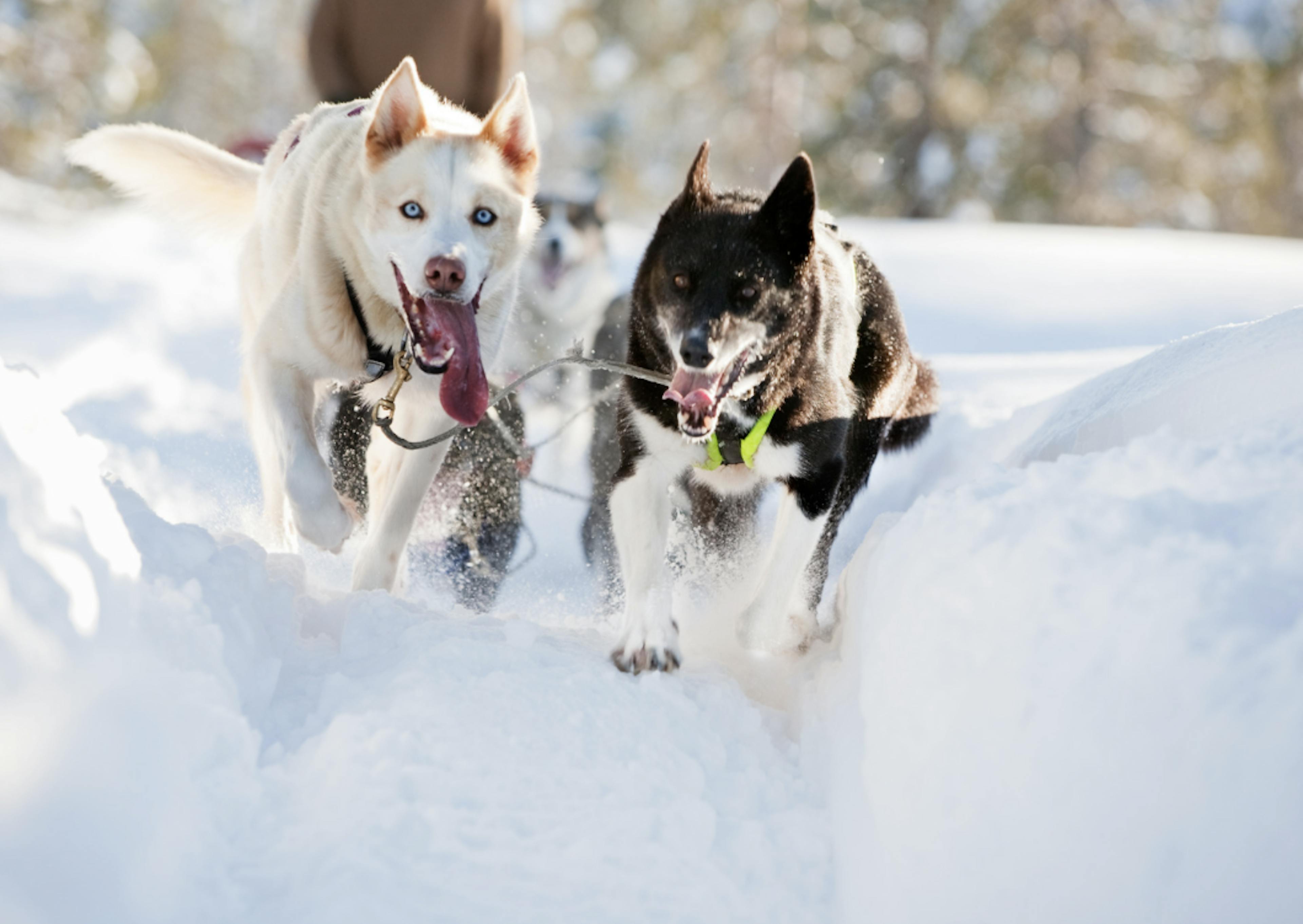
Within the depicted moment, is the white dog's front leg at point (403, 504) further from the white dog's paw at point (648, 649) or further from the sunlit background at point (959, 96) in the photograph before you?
the sunlit background at point (959, 96)

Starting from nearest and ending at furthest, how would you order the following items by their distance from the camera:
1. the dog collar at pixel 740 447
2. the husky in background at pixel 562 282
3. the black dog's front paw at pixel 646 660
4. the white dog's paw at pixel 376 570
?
the black dog's front paw at pixel 646 660 → the dog collar at pixel 740 447 → the white dog's paw at pixel 376 570 → the husky in background at pixel 562 282

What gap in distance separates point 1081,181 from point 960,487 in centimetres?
1912

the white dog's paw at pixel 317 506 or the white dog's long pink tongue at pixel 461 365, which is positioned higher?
the white dog's long pink tongue at pixel 461 365

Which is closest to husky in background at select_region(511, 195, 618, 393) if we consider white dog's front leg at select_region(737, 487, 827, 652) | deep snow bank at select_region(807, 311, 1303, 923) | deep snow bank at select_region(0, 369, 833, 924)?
white dog's front leg at select_region(737, 487, 827, 652)

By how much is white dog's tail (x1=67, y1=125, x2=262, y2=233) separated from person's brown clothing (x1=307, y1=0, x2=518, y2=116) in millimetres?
788

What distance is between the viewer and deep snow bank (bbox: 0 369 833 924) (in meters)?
1.56

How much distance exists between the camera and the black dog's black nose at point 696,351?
2414mm

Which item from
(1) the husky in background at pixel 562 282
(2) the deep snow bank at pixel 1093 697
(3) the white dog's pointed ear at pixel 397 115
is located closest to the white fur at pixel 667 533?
(2) the deep snow bank at pixel 1093 697

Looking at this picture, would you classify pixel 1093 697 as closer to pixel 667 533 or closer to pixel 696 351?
pixel 696 351

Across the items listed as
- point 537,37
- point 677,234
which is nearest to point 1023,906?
point 677,234

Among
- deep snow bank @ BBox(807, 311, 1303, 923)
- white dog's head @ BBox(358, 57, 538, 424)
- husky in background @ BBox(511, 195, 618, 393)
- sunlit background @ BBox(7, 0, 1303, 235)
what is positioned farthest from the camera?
sunlit background @ BBox(7, 0, 1303, 235)

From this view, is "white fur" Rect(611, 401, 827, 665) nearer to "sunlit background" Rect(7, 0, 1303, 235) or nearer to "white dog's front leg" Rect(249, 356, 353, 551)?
"white dog's front leg" Rect(249, 356, 353, 551)

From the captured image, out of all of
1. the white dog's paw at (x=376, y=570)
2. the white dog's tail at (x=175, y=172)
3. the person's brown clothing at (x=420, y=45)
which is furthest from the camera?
the person's brown clothing at (x=420, y=45)

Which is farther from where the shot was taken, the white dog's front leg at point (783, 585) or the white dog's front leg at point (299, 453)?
the white dog's front leg at point (299, 453)
